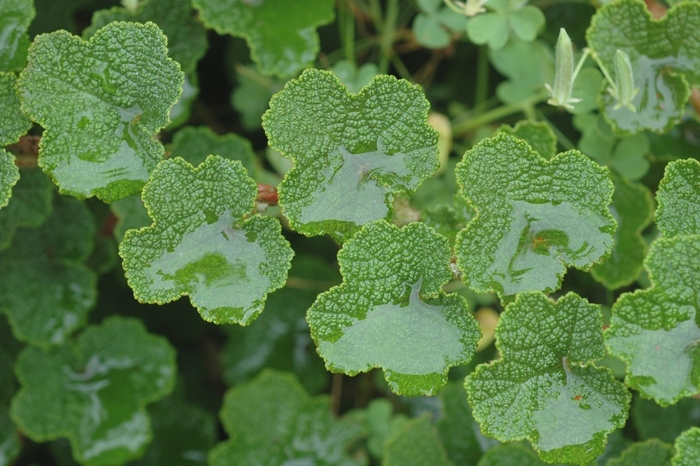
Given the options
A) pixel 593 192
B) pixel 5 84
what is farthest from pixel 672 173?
pixel 5 84

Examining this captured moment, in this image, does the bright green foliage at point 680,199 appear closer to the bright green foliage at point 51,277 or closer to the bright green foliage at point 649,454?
the bright green foliage at point 649,454

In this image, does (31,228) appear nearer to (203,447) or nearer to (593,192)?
(203,447)

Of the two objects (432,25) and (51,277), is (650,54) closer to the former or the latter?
(432,25)

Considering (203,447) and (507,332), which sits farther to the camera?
(203,447)

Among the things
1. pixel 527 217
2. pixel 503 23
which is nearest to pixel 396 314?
pixel 527 217

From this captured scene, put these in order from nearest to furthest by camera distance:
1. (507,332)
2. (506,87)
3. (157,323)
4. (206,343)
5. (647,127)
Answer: (507,332), (647,127), (506,87), (157,323), (206,343)

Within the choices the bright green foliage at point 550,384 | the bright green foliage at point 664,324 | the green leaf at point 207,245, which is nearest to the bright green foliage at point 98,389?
the green leaf at point 207,245

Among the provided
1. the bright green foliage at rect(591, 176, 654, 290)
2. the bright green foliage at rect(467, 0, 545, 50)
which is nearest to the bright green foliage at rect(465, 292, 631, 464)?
the bright green foliage at rect(591, 176, 654, 290)
